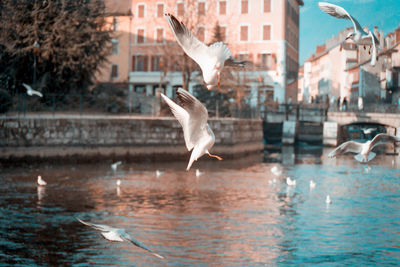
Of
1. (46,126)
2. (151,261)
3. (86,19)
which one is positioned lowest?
(151,261)

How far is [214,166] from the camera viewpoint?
102 feet

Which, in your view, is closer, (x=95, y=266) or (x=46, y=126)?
(x=95, y=266)

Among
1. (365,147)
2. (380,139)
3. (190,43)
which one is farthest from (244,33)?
(190,43)

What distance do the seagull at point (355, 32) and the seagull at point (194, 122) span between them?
1.83 m

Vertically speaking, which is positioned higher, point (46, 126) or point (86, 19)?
point (86, 19)

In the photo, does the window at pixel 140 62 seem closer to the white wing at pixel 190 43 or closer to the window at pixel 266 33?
the window at pixel 266 33

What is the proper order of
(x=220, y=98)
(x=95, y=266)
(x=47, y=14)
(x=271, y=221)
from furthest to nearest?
(x=220, y=98) → (x=47, y=14) → (x=271, y=221) → (x=95, y=266)

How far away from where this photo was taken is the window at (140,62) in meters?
63.3

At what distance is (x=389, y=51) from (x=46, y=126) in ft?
136

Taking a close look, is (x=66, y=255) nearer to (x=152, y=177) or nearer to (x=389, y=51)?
(x=152, y=177)

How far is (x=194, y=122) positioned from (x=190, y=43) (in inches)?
40.1

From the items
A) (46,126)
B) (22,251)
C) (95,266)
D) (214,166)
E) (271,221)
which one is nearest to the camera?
(95,266)

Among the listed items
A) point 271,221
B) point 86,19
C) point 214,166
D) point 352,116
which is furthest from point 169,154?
point 352,116

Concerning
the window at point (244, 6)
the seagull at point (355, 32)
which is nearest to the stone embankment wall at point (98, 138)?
the seagull at point (355, 32)
